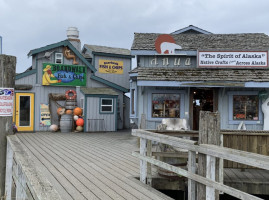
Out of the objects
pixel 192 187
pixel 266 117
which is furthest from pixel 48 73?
pixel 192 187

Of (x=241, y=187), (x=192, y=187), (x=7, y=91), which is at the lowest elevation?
(x=241, y=187)

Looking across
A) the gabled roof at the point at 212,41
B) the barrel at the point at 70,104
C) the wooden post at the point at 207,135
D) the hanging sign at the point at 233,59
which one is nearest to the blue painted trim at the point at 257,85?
the hanging sign at the point at 233,59

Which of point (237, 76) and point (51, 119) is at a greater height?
point (237, 76)

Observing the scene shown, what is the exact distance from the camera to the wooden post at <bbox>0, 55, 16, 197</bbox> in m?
4.60

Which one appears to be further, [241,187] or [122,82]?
[122,82]

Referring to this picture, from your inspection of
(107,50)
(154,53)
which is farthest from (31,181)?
(107,50)

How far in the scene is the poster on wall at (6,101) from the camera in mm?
4617

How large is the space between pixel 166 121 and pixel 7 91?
28.5ft

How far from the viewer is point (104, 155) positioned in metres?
9.52

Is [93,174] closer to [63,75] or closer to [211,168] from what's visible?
[211,168]

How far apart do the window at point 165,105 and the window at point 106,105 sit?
A: 571cm

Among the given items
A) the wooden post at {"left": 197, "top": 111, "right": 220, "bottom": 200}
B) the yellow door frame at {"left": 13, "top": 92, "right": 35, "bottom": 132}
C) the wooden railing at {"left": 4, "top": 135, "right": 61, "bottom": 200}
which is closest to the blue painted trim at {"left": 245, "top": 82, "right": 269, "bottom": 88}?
the wooden post at {"left": 197, "top": 111, "right": 220, "bottom": 200}

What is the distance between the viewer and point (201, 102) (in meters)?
15.3

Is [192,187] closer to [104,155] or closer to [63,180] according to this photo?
[63,180]
